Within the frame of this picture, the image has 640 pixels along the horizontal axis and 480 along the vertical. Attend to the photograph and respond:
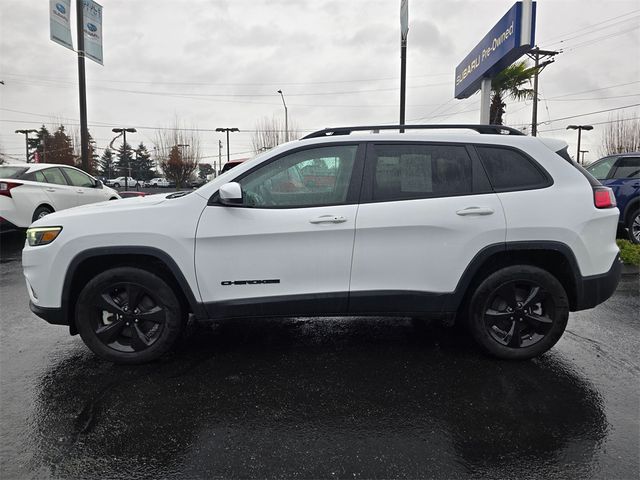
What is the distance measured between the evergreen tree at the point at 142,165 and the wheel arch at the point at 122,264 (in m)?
84.0

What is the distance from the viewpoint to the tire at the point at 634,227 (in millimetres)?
8469

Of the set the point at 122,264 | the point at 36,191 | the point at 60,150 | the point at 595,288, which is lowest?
the point at 595,288

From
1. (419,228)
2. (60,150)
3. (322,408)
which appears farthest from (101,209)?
(60,150)

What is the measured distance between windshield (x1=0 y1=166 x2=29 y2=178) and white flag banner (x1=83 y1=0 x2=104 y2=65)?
6.42m

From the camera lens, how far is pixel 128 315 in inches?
133

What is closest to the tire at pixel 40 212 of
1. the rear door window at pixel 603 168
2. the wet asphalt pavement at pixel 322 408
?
the wet asphalt pavement at pixel 322 408

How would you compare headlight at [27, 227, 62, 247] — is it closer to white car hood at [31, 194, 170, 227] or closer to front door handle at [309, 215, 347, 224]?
white car hood at [31, 194, 170, 227]

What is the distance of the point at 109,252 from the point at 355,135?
2.06 metres

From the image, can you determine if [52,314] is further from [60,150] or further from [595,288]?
[60,150]

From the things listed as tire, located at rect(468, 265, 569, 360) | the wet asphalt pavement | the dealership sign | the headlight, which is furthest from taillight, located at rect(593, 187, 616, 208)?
the dealership sign

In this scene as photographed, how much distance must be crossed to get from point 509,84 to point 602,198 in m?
17.1

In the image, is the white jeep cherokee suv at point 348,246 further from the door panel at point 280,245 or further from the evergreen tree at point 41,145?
the evergreen tree at point 41,145

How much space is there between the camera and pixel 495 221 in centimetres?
332

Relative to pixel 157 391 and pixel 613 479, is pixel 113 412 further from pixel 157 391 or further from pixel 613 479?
pixel 613 479
